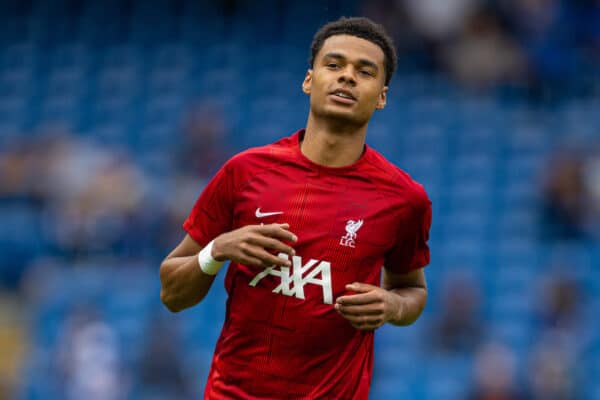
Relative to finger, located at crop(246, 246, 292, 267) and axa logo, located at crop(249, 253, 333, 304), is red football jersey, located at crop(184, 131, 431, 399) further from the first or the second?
finger, located at crop(246, 246, 292, 267)

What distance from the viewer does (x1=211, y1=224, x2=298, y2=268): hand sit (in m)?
3.43

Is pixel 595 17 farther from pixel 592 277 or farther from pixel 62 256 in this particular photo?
pixel 62 256

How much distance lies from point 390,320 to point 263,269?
464mm

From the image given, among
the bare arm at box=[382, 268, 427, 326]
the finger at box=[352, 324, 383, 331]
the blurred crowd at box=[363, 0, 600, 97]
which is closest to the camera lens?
the finger at box=[352, 324, 383, 331]

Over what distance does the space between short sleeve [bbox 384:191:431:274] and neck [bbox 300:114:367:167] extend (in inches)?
11.1

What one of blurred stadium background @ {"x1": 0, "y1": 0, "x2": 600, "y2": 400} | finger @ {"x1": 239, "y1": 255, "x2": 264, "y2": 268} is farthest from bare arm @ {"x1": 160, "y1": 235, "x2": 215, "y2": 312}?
blurred stadium background @ {"x1": 0, "y1": 0, "x2": 600, "y2": 400}

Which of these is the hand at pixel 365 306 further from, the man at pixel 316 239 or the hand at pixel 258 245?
the hand at pixel 258 245

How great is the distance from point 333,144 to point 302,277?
481 millimetres

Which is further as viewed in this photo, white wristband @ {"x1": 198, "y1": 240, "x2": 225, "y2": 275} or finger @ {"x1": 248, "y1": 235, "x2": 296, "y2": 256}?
white wristband @ {"x1": 198, "y1": 240, "x2": 225, "y2": 275}

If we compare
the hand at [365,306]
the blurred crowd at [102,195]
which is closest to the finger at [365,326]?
the hand at [365,306]

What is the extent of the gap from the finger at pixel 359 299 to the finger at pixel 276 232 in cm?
25

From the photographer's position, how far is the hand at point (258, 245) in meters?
3.43

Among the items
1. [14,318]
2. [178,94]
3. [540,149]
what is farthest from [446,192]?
[14,318]

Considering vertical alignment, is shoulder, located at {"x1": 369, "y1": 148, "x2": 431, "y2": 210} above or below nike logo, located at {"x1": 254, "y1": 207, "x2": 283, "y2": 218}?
above
